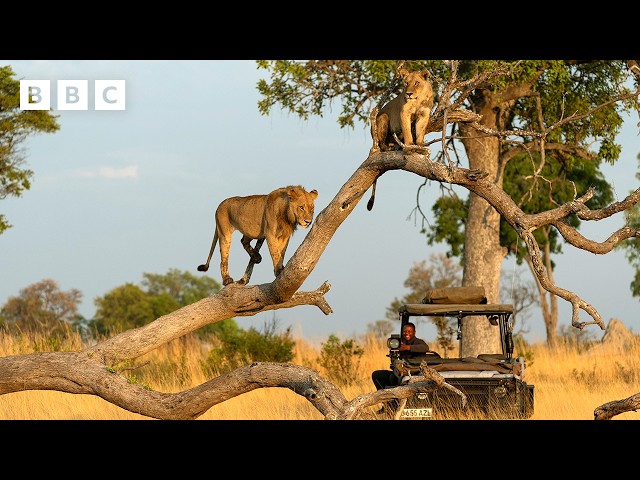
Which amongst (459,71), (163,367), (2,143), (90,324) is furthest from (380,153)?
(90,324)

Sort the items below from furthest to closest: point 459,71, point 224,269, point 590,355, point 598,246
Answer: point 590,355, point 459,71, point 224,269, point 598,246

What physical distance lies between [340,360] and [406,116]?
7991 mm

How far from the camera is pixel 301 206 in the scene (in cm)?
1094

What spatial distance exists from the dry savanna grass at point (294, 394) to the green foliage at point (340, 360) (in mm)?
101

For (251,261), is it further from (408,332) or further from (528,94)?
(528,94)

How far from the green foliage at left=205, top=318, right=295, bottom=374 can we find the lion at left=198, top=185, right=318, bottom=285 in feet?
22.2

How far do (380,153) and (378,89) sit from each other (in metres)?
8.18

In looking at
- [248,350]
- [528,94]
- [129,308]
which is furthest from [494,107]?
[129,308]

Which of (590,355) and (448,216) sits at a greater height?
(448,216)

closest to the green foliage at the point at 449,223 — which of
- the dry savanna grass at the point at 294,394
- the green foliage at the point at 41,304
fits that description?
the dry savanna grass at the point at 294,394

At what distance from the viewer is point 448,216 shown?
23.6 m

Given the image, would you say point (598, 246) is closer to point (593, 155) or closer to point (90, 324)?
point (593, 155)

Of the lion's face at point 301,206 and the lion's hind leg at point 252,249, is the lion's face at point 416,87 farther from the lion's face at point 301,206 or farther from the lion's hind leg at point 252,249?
the lion's hind leg at point 252,249

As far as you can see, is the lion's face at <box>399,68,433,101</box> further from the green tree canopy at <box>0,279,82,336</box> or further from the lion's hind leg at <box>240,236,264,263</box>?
the green tree canopy at <box>0,279,82,336</box>
